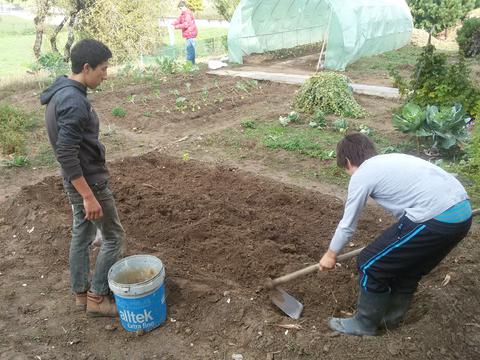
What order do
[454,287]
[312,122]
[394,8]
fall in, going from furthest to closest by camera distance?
[394,8], [312,122], [454,287]

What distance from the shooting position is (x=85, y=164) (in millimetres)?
3012

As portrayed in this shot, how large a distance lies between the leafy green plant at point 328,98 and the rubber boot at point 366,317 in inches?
233

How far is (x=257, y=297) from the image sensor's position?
11.5ft

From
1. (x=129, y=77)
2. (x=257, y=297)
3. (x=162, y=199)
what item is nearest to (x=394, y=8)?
(x=129, y=77)

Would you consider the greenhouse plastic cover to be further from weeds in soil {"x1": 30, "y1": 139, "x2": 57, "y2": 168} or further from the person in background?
weeds in soil {"x1": 30, "y1": 139, "x2": 57, "y2": 168}

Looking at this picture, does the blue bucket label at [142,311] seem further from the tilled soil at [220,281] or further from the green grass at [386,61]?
the green grass at [386,61]

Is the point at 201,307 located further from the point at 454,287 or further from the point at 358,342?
the point at 454,287

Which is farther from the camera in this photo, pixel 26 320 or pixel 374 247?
pixel 26 320

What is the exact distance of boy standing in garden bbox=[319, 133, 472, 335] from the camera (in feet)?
8.52

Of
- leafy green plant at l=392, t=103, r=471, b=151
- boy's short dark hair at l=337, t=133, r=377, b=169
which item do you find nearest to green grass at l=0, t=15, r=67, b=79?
leafy green plant at l=392, t=103, r=471, b=151

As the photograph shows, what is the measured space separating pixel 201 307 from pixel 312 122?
5.21m

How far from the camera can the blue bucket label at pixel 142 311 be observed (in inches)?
120

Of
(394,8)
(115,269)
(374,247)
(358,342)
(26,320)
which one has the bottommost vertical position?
(26,320)

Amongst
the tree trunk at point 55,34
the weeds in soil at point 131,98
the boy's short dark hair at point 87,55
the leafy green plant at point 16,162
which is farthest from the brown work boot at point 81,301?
the tree trunk at point 55,34
